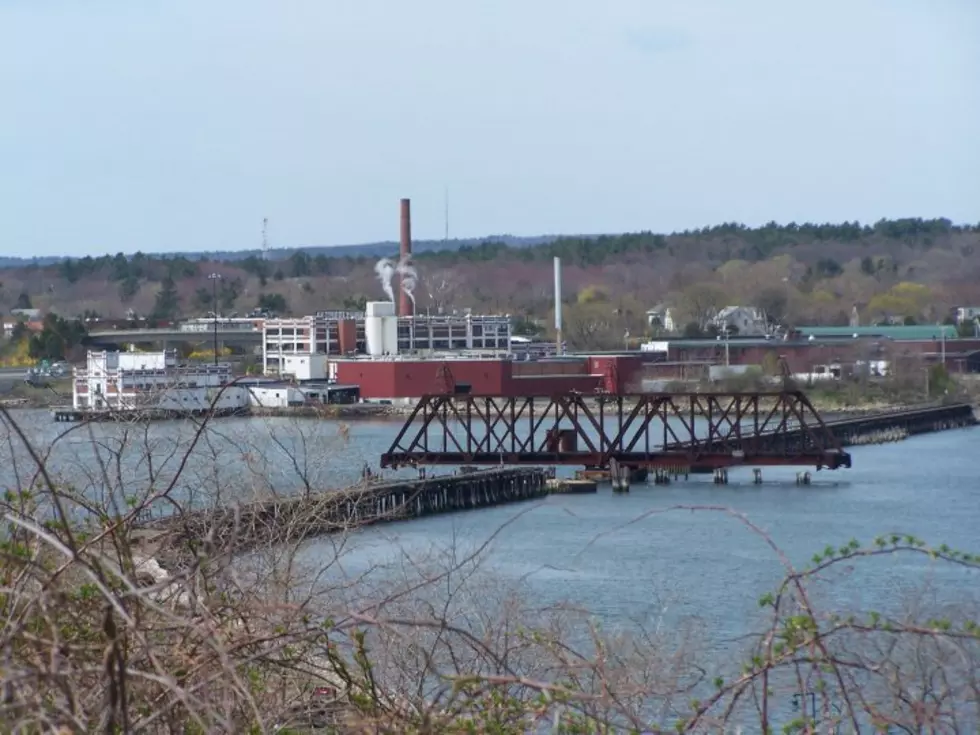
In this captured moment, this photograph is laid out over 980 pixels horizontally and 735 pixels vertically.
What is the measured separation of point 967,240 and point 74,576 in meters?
91.0

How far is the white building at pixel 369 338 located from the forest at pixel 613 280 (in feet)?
32.4

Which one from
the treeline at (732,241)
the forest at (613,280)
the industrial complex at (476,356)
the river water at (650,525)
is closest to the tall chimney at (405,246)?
the industrial complex at (476,356)

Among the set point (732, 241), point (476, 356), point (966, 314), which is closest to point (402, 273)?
point (476, 356)

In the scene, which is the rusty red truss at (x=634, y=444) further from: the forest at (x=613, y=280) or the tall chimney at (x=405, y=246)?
the forest at (x=613, y=280)

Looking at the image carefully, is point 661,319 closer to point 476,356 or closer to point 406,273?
point 406,273

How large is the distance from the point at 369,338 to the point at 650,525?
2757cm

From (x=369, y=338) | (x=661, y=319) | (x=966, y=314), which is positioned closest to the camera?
(x=369, y=338)

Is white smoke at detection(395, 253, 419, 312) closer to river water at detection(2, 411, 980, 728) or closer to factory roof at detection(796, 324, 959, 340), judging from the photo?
factory roof at detection(796, 324, 959, 340)

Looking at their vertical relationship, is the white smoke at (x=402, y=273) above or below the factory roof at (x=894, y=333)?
above

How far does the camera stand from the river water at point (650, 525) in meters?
8.63

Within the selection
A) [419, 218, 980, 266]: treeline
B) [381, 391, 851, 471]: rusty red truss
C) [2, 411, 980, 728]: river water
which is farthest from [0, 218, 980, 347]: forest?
[2, 411, 980, 728]: river water

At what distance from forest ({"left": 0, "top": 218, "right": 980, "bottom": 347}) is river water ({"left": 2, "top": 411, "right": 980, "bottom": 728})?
109 ft

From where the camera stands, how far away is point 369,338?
151ft

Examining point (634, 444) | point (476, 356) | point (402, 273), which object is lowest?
point (634, 444)
